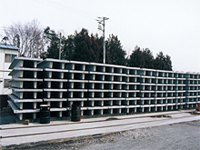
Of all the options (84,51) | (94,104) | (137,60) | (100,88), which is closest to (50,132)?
(94,104)

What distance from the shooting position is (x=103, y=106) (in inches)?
580

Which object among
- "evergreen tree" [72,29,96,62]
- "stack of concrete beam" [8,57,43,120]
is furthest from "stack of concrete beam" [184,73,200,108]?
"stack of concrete beam" [8,57,43,120]

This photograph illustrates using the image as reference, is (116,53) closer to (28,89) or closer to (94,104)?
(94,104)

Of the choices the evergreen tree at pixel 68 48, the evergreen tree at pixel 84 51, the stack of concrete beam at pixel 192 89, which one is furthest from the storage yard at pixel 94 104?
the evergreen tree at pixel 68 48

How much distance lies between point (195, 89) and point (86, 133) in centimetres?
1828

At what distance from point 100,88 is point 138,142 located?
266 inches

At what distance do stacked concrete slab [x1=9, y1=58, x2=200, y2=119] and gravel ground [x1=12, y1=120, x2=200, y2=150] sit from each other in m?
4.59

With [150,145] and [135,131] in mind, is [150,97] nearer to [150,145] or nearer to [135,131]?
[135,131]

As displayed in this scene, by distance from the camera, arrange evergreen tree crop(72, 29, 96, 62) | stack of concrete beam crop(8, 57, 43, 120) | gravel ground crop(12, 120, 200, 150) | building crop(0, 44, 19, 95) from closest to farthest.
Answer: gravel ground crop(12, 120, 200, 150) → stack of concrete beam crop(8, 57, 43, 120) → building crop(0, 44, 19, 95) → evergreen tree crop(72, 29, 96, 62)

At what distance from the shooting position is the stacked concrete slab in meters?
12.5

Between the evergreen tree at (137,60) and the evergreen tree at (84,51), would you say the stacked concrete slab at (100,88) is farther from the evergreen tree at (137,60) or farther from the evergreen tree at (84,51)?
the evergreen tree at (137,60)

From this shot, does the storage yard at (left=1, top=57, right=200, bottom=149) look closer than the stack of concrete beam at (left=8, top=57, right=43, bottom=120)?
Yes

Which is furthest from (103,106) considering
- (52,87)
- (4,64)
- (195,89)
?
(4,64)

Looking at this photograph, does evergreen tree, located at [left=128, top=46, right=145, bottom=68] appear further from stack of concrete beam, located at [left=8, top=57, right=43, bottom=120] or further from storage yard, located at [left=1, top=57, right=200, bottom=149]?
stack of concrete beam, located at [left=8, top=57, right=43, bottom=120]
